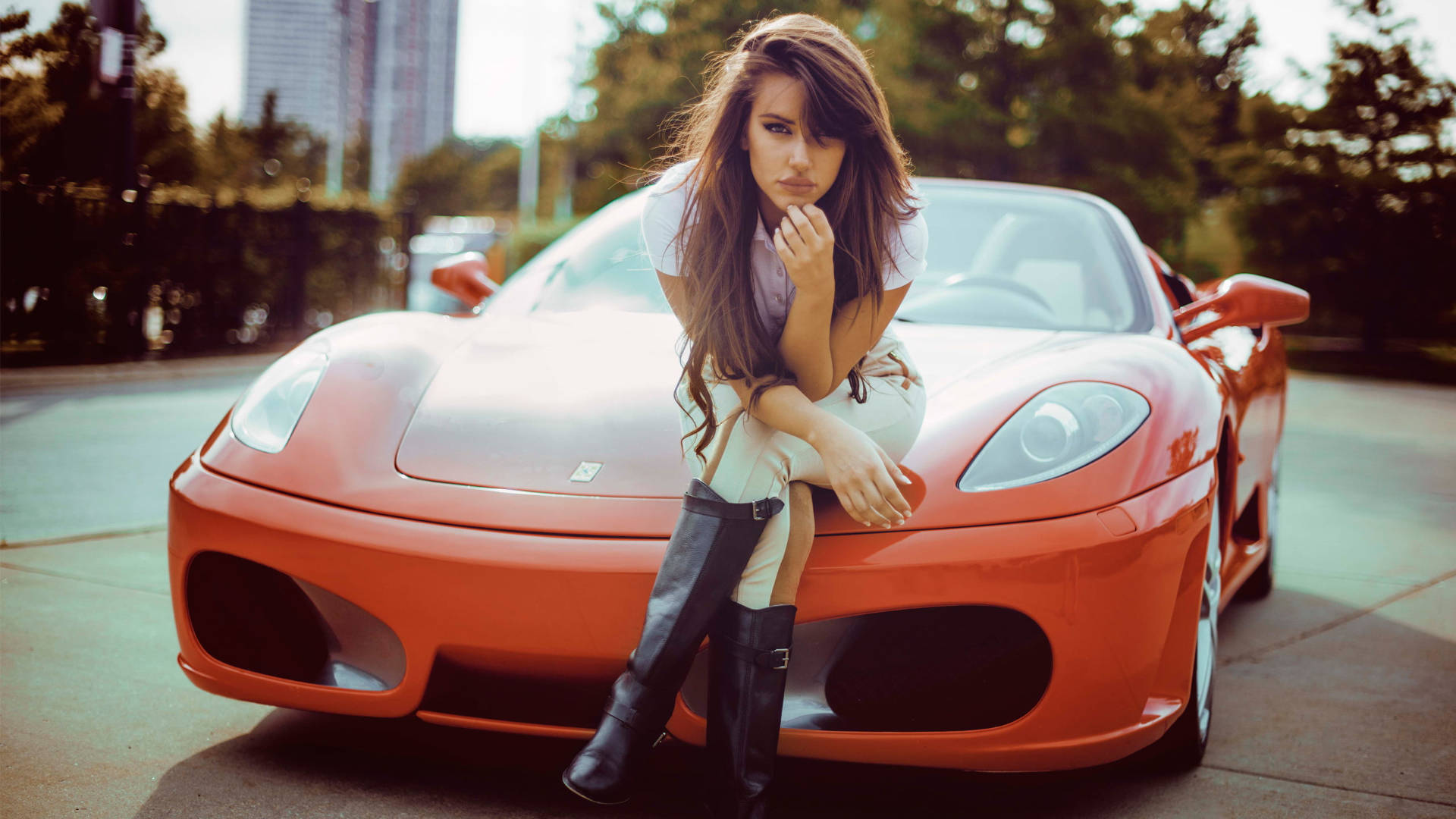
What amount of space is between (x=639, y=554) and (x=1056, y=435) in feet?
2.41

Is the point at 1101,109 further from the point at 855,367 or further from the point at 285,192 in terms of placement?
the point at 855,367

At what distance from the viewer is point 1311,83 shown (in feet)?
72.2

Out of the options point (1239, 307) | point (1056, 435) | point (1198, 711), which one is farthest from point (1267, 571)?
point (1056, 435)

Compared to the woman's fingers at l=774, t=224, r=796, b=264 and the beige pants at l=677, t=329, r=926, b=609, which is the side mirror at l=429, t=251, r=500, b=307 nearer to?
the beige pants at l=677, t=329, r=926, b=609

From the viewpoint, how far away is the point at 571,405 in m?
2.28

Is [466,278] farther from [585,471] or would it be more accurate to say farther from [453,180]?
[453,180]

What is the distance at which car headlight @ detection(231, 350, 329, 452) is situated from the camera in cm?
224

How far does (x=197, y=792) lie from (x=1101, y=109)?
23.3 metres

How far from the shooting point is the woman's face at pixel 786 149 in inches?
74.7

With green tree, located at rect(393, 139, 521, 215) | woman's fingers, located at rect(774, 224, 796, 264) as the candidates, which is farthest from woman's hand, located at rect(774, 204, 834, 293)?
green tree, located at rect(393, 139, 521, 215)

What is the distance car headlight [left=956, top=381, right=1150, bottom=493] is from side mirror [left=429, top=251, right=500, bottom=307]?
171cm

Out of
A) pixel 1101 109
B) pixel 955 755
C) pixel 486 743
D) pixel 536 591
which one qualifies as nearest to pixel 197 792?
pixel 486 743

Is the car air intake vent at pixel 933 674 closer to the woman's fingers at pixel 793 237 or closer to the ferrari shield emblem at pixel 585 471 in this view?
the ferrari shield emblem at pixel 585 471

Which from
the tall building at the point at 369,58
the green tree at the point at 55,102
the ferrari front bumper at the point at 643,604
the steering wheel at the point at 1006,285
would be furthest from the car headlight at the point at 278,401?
the tall building at the point at 369,58
